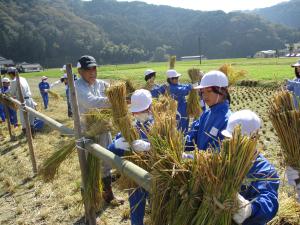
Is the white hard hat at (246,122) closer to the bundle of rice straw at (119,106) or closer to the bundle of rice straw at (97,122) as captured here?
the bundle of rice straw at (119,106)

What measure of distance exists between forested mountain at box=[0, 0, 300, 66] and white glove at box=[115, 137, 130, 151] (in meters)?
76.2

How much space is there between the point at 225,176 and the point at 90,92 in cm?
267

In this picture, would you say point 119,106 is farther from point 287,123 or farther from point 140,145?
point 287,123

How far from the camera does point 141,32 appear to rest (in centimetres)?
11288

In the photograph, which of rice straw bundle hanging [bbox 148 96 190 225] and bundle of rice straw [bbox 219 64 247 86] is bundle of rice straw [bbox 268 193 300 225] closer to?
rice straw bundle hanging [bbox 148 96 190 225]

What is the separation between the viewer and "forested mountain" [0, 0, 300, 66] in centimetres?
7738

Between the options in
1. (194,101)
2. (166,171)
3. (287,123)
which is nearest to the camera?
(166,171)

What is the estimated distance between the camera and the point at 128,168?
2395 mm

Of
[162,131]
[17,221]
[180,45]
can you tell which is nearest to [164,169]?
[162,131]

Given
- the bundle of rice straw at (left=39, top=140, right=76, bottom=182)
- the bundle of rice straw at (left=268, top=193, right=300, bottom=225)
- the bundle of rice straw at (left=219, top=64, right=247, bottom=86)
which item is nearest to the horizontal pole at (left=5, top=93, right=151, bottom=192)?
the bundle of rice straw at (left=39, top=140, right=76, bottom=182)

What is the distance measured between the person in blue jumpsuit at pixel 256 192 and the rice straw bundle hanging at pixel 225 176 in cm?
9

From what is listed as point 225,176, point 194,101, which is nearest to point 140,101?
point 225,176

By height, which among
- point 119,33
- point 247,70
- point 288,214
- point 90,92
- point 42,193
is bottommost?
point 42,193


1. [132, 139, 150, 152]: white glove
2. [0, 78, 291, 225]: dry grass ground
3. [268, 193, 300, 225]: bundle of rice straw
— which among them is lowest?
[0, 78, 291, 225]: dry grass ground
